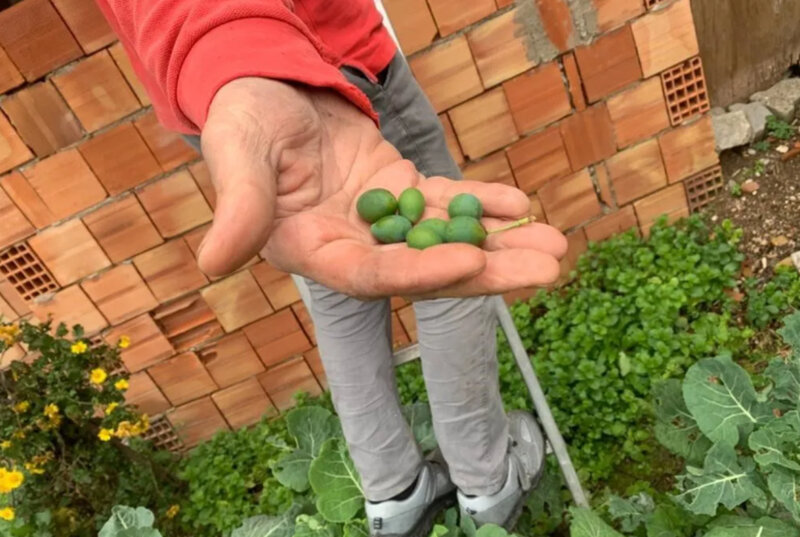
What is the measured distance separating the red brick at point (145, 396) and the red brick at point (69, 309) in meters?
0.33

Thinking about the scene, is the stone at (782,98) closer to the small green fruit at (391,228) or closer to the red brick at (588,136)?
the red brick at (588,136)

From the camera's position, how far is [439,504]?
226 centimetres

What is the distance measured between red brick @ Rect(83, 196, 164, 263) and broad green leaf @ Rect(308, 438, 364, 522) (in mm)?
1036

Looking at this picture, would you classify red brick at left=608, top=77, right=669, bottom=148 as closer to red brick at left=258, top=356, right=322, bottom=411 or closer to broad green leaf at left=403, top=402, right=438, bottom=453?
broad green leaf at left=403, top=402, right=438, bottom=453

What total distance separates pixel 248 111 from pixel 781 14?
2801mm

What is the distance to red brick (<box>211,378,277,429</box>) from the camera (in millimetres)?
3121

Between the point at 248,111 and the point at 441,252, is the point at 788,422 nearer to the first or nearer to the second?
the point at 441,252

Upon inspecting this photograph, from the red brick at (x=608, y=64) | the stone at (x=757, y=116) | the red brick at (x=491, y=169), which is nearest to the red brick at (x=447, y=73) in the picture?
the red brick at (x=491, y=169)

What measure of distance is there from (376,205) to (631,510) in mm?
1294

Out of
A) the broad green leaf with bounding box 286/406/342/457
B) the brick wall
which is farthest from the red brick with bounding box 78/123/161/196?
the broad green leaf with bounding box 286/406/342/457

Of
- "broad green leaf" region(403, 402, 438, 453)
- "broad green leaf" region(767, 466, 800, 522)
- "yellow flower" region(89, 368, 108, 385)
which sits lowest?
"broad green leaf" region(403, 402, 438, 453)

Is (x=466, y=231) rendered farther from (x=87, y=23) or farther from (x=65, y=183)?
(x=65, y=183)

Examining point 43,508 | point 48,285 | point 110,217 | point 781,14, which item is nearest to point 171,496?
point 43,508

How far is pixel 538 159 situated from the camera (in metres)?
2.81
